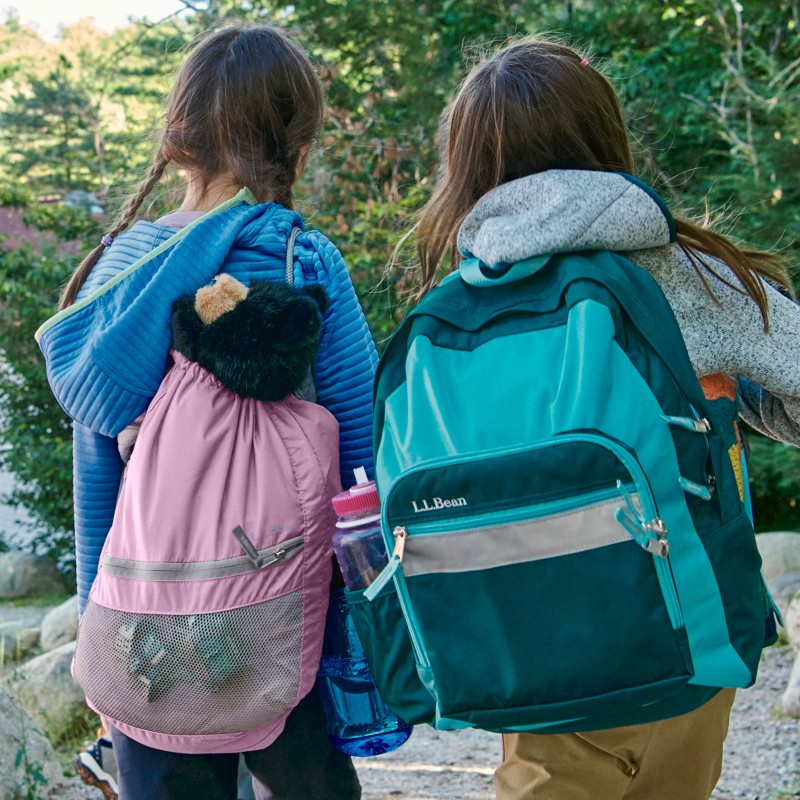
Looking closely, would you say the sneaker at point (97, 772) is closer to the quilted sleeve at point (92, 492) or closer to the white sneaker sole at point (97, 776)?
the white sneaker sole at point (97, 776)

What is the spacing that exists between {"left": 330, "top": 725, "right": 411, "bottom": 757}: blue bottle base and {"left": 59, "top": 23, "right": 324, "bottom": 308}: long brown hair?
105 centimetres

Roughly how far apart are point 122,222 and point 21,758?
1.94 meters

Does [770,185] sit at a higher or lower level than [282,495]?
lower

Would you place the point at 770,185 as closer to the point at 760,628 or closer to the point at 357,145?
the point at 357,145

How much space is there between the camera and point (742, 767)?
3.94 metres

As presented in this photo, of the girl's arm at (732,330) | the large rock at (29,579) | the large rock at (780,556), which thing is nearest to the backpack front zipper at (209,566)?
the girl's arm at (732,330)

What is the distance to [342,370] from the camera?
77.5 inches

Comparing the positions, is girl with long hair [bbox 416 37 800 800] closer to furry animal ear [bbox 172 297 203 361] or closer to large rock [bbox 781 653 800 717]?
furry animal ear [bbox 172 297 203 361]

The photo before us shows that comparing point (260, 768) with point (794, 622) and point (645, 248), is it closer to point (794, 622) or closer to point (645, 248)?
point (645, 248)

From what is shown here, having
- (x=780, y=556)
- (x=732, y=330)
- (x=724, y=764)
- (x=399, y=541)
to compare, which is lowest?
(x=780, y=556)

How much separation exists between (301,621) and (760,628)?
0.78 meters

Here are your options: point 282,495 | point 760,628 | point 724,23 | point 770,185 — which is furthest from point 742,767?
point 724,23

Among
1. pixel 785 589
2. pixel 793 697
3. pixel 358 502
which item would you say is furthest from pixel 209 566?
pixel 785 589

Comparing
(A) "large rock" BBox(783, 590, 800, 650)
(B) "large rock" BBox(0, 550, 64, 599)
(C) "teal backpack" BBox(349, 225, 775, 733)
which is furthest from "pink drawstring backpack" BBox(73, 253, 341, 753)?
(B) "large rock" BBox(0, 550, 64, 599)
